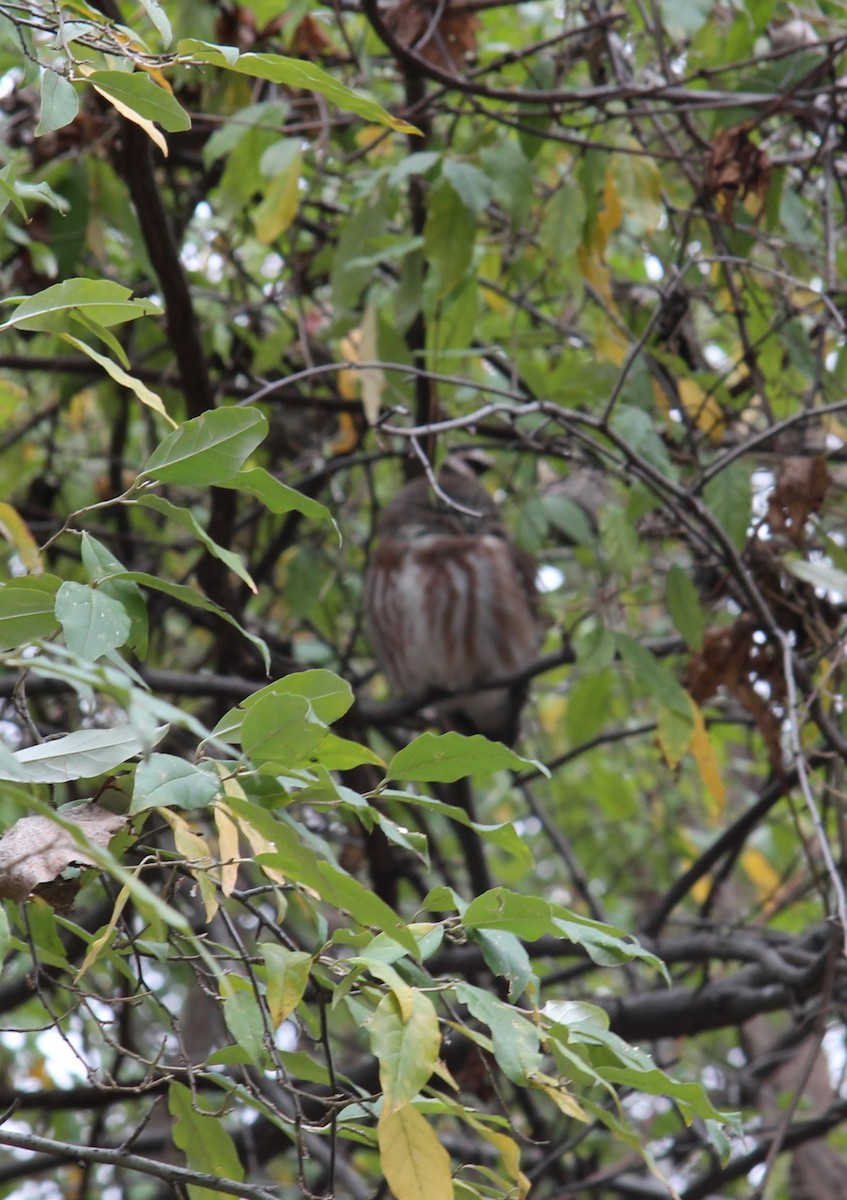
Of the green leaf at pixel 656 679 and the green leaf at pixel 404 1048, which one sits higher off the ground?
the green leaf at pixel 404 1048

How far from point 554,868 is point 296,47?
382cm

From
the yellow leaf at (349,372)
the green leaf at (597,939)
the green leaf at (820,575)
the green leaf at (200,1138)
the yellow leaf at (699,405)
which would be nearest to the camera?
the green leaf at (597,939)

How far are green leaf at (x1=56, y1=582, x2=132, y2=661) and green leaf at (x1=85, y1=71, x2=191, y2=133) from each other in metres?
0.47

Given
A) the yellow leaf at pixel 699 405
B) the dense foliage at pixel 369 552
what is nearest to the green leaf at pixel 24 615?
the dense foliage at pixel 369 552

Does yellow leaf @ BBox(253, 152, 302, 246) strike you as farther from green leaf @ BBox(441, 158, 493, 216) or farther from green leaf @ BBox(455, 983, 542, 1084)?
green leaf @ BBox(455, 983, 542, 1084)

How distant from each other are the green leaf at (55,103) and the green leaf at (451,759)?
2.22 feet

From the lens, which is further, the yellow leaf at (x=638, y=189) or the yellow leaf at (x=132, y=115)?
the yellow leaf at (x=638, y=189)

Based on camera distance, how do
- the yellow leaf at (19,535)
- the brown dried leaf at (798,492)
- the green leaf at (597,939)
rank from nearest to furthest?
the green leaf at (597,939) → the yellow leaf at (19,535) → the brown dried leaf at (798,492)

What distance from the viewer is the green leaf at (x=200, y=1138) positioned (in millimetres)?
1413

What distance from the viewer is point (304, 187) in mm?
3908

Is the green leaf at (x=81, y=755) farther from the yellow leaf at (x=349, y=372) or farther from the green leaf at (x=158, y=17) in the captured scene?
the yellow leaf at (x=349, y=372)

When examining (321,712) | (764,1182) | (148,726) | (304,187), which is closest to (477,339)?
(304,187)

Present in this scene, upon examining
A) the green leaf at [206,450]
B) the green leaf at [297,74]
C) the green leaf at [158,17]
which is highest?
the green leaf at [158,17]

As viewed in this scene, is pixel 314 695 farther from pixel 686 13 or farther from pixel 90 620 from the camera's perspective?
pixel 686 13
